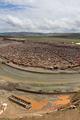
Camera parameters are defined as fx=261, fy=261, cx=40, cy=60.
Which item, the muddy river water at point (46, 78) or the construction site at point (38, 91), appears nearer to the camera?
the construction site at point (38, 91)

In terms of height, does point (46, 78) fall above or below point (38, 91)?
below

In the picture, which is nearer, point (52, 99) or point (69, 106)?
point (69, 106)

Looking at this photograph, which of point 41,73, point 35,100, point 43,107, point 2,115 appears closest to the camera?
point 2,115

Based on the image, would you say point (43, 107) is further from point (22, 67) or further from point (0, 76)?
point (22, 67)

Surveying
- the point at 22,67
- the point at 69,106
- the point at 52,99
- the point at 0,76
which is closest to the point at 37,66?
the point at 22,67

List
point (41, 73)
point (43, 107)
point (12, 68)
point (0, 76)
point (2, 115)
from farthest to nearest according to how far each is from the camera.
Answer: point (12, 68)
point (41, 73)
point (0, 76)
point (43, 107)
point (2, 115)

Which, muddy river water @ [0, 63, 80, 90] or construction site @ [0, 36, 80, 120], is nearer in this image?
construction site @ [0, 36, 80, 120]

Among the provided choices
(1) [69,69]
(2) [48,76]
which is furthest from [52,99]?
(1) [69,69]

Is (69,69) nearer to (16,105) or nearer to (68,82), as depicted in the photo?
(68,82)

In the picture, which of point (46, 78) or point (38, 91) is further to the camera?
point (46, 78)
